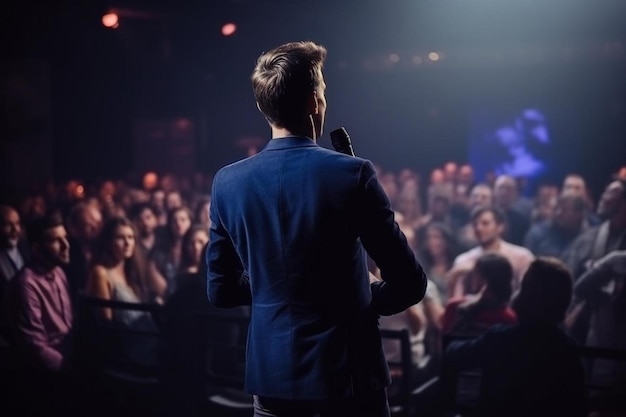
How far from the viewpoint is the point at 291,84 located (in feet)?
4.26

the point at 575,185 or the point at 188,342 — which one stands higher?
the point at 575,185

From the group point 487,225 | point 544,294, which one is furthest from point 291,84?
point 487,225

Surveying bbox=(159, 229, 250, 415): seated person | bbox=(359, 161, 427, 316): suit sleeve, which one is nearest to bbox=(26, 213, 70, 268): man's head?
bbox=(159, 229, 250, 415): seated person

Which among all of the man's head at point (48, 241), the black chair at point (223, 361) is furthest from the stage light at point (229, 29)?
the black chair at point (223, 361)

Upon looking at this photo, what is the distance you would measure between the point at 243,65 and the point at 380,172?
1.17 metres

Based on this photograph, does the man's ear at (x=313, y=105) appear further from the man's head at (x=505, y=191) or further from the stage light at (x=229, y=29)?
the stage light at (x=229, y=29)

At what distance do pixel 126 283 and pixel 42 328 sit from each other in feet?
1.76

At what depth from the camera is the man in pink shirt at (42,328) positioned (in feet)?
13.7

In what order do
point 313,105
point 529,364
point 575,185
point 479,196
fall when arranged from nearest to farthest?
point 313,105, point 529,364, point 575,185, point 479,196

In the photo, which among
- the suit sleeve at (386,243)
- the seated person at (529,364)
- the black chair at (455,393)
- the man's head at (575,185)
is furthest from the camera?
the man's head at (575,185)

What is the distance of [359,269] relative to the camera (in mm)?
1287

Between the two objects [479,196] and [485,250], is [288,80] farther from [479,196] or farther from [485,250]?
[479,196]

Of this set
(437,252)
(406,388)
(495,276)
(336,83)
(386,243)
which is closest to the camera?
(386,243)

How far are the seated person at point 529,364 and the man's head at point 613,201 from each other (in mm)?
733
